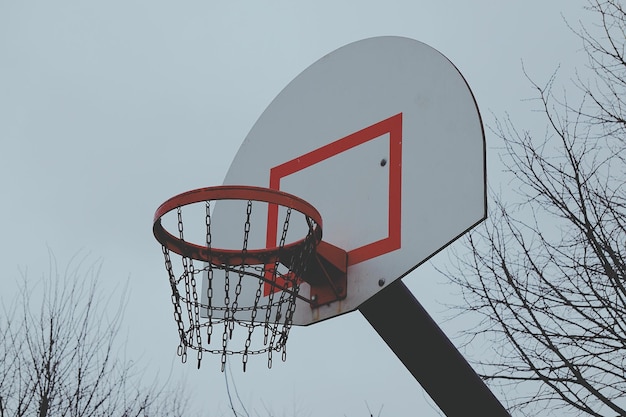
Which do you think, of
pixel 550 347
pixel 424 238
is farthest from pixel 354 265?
pixel 550 347

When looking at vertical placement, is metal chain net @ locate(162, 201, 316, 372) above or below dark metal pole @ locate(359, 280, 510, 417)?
above

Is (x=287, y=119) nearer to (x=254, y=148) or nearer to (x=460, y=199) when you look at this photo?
(x=254, y=148)

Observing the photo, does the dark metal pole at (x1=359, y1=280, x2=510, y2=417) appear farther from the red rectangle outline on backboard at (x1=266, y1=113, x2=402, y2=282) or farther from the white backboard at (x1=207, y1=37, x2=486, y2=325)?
the red rectangle outline on backboard at (x1=266, y1=113, x2=402, y2=282)

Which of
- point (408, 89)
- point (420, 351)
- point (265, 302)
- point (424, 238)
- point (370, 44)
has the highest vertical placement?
point (370, 44)

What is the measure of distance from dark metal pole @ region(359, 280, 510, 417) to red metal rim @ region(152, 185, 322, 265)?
46cm

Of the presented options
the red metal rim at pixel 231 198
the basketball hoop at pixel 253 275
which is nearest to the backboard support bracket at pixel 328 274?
the basketball hoop at pixel 253 275

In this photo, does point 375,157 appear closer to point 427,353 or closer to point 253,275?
point 253,275

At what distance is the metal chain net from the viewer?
3.77 m

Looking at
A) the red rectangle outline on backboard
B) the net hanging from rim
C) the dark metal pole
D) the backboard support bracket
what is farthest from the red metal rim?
the dark metal pole

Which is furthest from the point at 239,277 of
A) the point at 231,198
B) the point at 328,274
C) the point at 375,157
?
the point at 375,157

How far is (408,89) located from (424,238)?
2.90ft

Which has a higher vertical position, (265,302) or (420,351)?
(265,302)

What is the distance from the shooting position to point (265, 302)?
4152 millimetres

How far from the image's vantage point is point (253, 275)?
3830 millimetres
